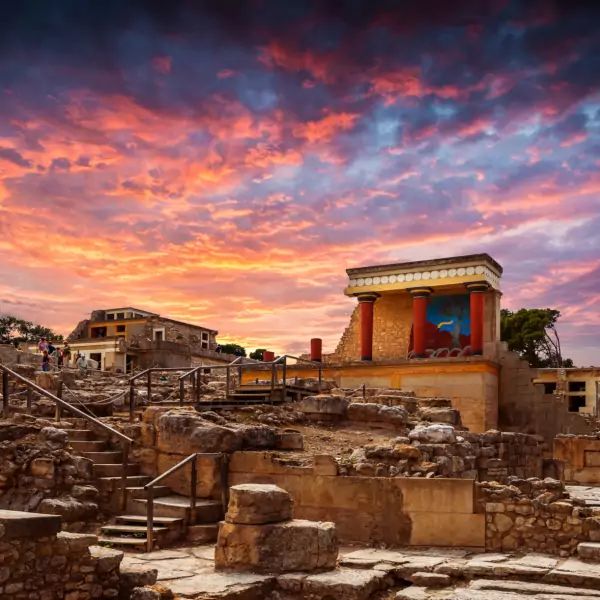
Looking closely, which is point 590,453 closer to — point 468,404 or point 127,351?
point 468,404

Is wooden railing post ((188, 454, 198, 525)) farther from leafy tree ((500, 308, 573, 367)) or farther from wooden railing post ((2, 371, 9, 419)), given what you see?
leafy tree ((500, 308, 573, 367))

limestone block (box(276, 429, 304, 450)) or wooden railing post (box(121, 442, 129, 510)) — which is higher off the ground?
limestone block (box(276, 429, 304, 450))

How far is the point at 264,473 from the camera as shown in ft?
39.7

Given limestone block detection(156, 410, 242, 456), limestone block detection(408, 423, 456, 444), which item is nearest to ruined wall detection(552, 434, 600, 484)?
limestone block detection(408, 423, 456, 444)

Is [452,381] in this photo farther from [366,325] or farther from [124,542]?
[124,542]

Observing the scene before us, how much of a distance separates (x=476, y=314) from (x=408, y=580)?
65.3 ft

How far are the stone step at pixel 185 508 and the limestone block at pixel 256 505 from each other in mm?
2059

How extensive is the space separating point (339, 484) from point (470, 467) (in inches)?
118

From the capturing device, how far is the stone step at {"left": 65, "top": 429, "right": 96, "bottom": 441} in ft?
43.8

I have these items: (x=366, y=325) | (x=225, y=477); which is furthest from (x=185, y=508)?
(x=366, y=325)

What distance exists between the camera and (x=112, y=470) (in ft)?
41.0

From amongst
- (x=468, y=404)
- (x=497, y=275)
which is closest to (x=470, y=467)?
(x=468, y=404)

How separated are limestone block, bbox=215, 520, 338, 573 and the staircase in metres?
1.65

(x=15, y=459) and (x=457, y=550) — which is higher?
(x=15, y=459)
